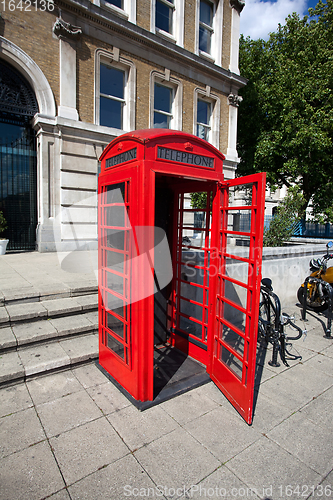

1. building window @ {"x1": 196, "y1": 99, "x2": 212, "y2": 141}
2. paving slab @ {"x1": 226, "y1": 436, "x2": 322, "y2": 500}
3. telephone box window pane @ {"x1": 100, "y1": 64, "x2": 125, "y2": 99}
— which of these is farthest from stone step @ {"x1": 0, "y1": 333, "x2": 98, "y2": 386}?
building window @ {"x1": 196, "y1": 99, "x2": 212, "y2": 141}

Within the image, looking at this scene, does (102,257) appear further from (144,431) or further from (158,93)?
(158,93)

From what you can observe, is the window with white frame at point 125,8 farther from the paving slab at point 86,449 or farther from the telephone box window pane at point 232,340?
the paving slab at point 86,449

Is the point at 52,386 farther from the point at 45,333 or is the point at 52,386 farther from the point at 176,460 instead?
the point at 176,460

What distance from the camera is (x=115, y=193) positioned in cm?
330

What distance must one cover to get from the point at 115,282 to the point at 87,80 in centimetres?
936

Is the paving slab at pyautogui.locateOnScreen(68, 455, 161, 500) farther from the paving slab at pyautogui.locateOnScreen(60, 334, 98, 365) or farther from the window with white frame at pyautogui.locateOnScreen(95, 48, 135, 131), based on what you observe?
the window with white frame at pyautogui.locateOnScreen(95, 48, 135, 131)

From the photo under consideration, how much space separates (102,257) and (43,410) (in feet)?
5.73

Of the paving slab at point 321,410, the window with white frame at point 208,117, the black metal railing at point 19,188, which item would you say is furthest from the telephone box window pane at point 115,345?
the window with white frame at point 208,117

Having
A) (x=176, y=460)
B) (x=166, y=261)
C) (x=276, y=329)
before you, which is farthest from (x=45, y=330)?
(x=276, y=329)

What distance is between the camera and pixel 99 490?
2.10 meters

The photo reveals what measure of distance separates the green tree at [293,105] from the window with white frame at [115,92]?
8719 millimetres

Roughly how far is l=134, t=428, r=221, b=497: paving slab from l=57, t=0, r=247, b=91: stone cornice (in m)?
12.0

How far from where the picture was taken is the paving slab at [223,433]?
251 centimetres

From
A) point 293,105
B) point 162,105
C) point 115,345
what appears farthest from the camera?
point 293,105
